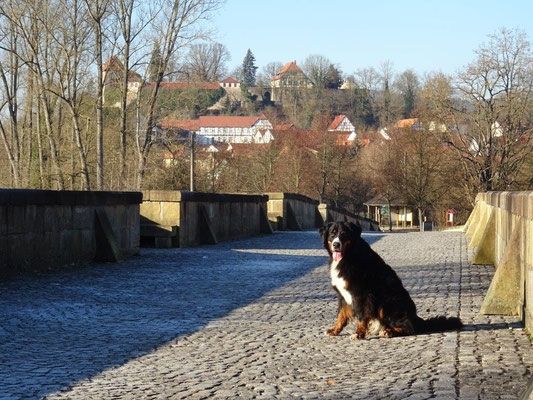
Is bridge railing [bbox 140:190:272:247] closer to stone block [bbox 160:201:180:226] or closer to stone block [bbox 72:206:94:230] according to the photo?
stone block [bbox 160:201:180:226]

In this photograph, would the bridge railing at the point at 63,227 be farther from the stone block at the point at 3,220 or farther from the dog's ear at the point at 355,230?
the dog's ear at the point at 355,230

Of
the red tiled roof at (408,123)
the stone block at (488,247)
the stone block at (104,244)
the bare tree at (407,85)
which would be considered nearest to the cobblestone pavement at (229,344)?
the stone block at (104,244)

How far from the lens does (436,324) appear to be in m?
8.45

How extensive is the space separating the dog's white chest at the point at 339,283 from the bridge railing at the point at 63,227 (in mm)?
5996

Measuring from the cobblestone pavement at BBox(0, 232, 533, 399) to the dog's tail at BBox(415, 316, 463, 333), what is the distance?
0.14 meters

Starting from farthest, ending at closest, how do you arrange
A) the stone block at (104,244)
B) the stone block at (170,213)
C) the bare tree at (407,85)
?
the bare tree at (407,85), the stone block at (170,213), the stone block at (104,244)

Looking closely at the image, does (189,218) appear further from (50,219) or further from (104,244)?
(50,219)

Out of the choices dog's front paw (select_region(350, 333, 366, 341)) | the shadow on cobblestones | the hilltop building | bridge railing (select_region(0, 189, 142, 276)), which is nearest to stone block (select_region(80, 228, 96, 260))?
bridge railing (select_region(0, 189, 142, 276))

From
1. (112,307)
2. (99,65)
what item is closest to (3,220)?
(112,307)

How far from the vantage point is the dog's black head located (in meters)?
8.17

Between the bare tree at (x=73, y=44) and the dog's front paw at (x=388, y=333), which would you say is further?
the bare tree at (x=73, y=44)

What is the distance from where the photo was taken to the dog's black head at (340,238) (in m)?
8.17

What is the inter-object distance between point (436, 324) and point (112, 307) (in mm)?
3851

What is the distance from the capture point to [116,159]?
3941 centimetres
